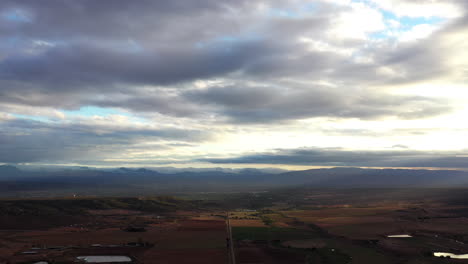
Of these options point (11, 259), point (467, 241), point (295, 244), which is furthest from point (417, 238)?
point (11, 259)

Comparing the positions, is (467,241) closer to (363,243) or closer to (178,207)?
(363,243)

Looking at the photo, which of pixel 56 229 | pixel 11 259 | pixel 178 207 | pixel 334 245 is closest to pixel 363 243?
pixel 334 245

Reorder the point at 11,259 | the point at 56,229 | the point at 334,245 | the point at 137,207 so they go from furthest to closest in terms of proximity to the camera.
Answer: the point at 137,207, the point at 56,229, the point at 334,245, the point at 11,259

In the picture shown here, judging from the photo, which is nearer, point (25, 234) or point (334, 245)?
point (334, 245)

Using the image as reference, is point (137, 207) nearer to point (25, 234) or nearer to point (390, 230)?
point (25, 234)

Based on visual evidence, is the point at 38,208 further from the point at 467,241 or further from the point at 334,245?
the point at 467,241

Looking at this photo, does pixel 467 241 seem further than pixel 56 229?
No

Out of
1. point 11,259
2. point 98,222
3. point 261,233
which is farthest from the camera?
point 98,222

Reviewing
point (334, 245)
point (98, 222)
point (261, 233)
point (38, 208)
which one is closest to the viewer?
point (334, 245)

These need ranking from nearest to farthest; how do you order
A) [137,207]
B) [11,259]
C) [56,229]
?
[11,259] < [56,229] < [137,207]
